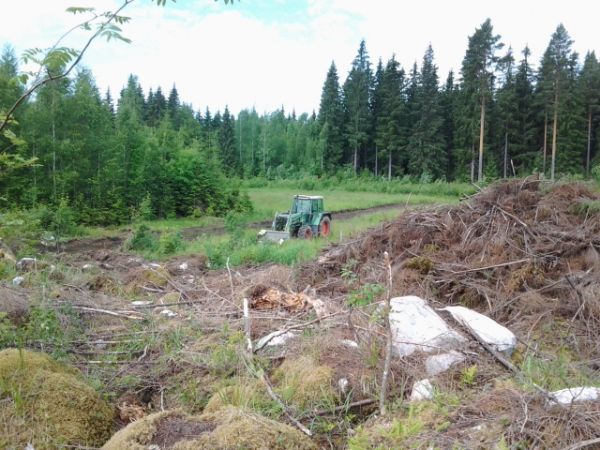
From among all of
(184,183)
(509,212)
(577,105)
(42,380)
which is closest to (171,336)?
(42,380)

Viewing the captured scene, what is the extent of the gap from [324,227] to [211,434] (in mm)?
16135

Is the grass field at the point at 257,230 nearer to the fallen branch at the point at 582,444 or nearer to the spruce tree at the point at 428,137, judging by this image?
the spruce tree at the point at 428,137

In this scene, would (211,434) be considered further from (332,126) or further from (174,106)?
(174,106)

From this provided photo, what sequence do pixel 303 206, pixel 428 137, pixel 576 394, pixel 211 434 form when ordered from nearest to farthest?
1. pixel 211 434
2. pixel 576 394
3. pixel 303 206
4. pixel 428 137

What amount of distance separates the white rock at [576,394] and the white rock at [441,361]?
1.04 m

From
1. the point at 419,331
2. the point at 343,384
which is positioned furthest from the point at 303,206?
the point at 343,384

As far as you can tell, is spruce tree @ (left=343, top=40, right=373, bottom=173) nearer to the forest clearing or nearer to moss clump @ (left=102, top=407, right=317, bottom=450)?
the forest clearing

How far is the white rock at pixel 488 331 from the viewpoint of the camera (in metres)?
4.70

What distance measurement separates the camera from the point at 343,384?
12.9 ft

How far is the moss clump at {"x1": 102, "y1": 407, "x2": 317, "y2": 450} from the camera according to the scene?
2.74m

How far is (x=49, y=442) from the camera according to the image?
3285 mm

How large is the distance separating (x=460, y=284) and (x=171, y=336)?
4449 millimetres

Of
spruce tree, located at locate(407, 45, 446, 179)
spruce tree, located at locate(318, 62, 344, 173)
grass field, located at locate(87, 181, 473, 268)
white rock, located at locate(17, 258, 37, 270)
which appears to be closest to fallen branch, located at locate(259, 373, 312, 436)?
white rock, located at locate(17, 258, 37, 270)

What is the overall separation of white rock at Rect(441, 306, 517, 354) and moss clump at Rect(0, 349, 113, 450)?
3228 mm
